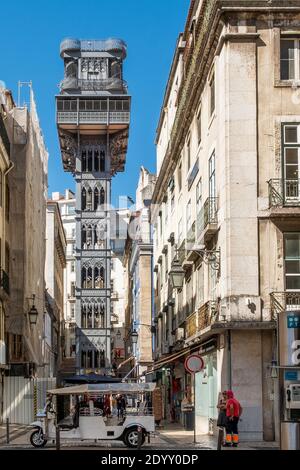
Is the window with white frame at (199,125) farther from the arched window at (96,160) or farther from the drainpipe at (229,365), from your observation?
the arched window at (96,160)

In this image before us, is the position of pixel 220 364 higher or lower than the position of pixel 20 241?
lower

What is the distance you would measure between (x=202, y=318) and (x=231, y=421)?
27.1ft

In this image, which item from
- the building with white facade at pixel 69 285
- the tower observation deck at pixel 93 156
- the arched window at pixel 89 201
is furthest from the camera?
the building with white facade at pixel 69 285

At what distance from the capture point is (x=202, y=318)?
33250 millimetres

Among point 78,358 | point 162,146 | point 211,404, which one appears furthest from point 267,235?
point 78,358

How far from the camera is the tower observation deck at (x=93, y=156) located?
97312 mm

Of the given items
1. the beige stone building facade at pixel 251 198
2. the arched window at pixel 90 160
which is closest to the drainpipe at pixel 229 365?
the beige stone building facade at pixel 251 198

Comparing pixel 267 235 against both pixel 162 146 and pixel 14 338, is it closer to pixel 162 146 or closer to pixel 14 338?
pixel 14 338

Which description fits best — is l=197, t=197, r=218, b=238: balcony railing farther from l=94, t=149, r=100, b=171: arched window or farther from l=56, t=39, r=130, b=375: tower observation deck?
l=94, t=149, r=100, b=171: arched window

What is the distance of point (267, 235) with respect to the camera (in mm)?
28812

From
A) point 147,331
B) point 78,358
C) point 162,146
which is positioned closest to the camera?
point 162,146

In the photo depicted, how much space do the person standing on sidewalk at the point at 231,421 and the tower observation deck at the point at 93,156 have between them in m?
70.1

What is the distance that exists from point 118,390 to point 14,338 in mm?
22856

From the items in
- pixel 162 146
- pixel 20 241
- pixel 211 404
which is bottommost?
pixel 211 404
